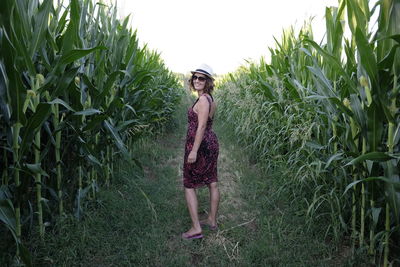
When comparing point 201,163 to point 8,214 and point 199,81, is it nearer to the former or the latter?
point 199,81

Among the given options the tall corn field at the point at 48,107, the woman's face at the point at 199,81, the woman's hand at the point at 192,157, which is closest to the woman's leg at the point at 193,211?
the woman's hand at the point at 192,157

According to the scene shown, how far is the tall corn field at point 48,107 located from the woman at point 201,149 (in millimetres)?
636

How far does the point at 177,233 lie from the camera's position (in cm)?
297

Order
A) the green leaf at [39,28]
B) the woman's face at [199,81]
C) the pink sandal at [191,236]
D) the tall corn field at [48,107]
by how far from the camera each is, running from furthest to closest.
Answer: the woman's face at [199,81]
the pink sandal at [191,236]
the green leaf at [39,28]
the tall corn field at [48,107]

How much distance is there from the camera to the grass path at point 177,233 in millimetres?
2406

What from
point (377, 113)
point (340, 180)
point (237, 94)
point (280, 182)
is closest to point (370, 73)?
point (377, 113)

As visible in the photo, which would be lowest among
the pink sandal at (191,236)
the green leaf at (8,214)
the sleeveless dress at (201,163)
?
the pink sandal at (191,236)

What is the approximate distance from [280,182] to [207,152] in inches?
38.9

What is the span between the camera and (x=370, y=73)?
1973mm

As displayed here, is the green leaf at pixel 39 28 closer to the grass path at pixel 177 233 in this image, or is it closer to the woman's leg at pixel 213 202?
the grass path at pixel 177 233

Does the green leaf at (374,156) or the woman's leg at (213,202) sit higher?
the green leaf at (374,156)

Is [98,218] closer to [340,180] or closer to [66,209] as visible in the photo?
[66,209]

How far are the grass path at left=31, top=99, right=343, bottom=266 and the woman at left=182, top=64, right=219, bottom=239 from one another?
0.26 m

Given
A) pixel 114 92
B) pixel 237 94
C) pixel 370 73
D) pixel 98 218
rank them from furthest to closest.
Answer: pixel 237 94 → pixel 114 92 → pixel 98 218 → pixel 370 73
